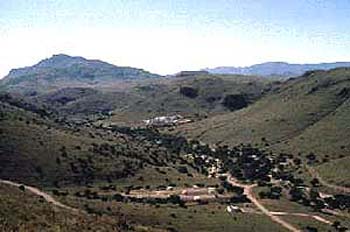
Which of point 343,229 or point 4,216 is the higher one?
point 4,216

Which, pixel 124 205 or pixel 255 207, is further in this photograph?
pixel 255 207

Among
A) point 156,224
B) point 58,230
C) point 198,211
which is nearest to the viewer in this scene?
point 58,230

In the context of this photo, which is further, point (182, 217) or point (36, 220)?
point (182, 217)

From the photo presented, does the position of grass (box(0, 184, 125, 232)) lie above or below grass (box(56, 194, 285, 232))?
above

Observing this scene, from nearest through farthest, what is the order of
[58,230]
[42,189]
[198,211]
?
[58,230] → [198,211] → [42,189]

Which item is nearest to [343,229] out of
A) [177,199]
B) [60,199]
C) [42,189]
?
[177,199]

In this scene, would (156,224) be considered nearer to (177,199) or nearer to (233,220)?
(233,220)

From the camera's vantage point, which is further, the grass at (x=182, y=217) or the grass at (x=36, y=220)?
the grass at (x=182, y=217)

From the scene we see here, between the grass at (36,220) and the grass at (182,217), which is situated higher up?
the grass at (36,220)

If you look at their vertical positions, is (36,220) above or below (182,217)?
above

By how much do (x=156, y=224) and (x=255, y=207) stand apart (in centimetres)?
4614

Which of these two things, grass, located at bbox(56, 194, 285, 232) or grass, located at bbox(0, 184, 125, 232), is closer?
grass, located at bbox(0, 184, 125, 232)

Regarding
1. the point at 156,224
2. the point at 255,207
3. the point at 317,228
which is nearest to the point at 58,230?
the point at 156,224

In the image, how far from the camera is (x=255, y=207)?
196125 millimetres
